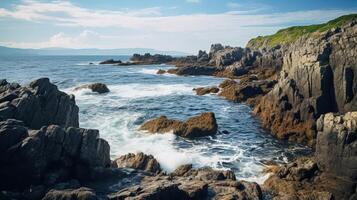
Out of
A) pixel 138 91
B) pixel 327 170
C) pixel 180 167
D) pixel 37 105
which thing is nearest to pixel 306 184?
pixel 327 170

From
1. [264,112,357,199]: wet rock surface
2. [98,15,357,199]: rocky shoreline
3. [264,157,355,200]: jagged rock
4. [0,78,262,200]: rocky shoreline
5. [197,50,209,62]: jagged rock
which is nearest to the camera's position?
[0,78,262,200]: rocky shoreline

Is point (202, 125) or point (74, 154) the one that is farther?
point (202, 125)

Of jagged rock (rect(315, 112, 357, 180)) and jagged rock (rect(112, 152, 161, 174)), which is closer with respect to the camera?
jagged rock (rect(315, 112, 357, 180))

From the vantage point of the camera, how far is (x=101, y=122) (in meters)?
36.4

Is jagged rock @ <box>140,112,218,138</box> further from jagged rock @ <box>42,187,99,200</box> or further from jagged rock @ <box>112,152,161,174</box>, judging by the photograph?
jagged rock @ <box>42,187,99,200</box>

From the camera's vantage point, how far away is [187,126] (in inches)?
1287

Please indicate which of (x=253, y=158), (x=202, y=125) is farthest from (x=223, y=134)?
(x=253, y=158)

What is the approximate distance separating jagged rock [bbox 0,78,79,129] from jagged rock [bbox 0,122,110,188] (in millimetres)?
3235

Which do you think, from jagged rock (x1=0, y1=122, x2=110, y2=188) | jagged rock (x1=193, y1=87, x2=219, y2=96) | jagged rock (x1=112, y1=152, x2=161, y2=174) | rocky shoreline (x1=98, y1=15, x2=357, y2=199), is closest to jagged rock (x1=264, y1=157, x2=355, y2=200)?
rocky shoreline (x1=98, y1=15, x2=357, y2=199)

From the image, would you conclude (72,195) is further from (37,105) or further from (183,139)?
(183,139)

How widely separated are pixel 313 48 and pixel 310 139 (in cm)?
1114

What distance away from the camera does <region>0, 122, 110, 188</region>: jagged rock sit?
53.9ft

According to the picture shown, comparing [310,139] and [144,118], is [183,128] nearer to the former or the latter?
[144,118]

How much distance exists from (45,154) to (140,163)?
23.0 feet
